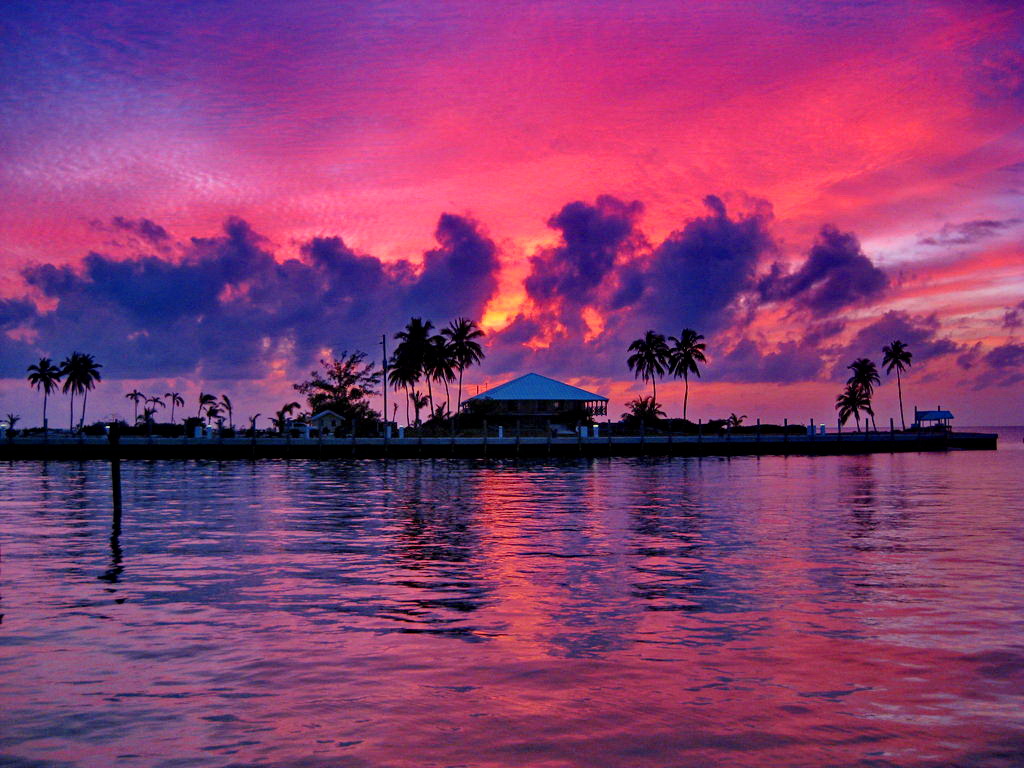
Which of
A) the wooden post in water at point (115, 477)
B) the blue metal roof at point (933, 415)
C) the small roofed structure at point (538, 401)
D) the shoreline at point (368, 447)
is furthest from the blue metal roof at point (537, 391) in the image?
the wooden post in water at point (115, 477)

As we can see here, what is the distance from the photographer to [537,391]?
96.6 m

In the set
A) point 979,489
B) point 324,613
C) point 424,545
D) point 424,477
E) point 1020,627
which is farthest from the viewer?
point 424,477

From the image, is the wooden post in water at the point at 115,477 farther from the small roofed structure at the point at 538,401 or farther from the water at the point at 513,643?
the small roofed structure at the point at 538,401

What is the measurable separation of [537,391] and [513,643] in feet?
278

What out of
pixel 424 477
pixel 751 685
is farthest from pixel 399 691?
pixel 424 477

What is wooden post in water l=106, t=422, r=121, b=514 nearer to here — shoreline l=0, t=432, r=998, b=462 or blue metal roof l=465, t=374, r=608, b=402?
shoreline l=0, t=432, r=998, b=462

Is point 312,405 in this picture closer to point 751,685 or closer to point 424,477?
point 424,477

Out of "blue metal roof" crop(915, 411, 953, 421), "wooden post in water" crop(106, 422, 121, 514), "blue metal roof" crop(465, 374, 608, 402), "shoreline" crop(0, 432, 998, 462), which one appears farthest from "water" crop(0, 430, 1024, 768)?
"blue metal roof" crop(915, 411, 953, 421)

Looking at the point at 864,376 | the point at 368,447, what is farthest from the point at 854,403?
the point at 368,447

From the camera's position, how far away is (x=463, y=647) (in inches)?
463

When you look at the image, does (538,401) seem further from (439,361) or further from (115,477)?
(115,477)

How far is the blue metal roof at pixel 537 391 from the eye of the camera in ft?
312

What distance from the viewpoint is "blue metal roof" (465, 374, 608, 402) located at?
95.0 metres

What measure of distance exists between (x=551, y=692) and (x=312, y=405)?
100 m
